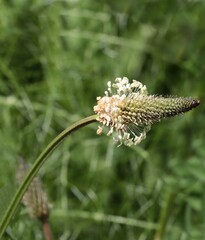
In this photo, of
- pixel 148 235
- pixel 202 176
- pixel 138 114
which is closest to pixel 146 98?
pixel 138 114

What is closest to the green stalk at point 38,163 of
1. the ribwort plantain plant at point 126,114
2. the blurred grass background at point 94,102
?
the ribwort plantain plant at point 126,114

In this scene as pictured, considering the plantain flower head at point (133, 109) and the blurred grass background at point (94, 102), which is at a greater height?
the blurred grass background at point (94, 102)

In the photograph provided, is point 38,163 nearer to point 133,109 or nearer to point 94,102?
point 133,109

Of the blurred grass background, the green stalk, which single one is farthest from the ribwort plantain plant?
the blurred grass background

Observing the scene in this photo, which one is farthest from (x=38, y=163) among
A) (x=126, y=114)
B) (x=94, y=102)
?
(x=94, y=102)

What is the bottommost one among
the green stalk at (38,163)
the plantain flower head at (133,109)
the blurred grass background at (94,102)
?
the green stalk at (38,163)

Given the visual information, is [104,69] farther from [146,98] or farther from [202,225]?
[146,98]

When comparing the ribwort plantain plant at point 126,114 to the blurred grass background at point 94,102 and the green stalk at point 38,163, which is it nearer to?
the green stalk at point 38,163
